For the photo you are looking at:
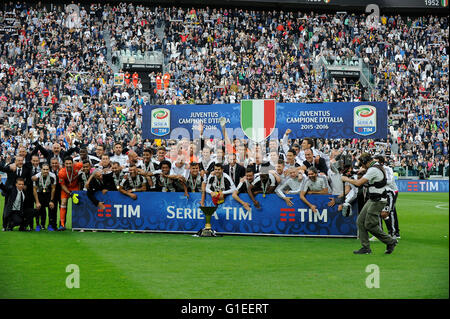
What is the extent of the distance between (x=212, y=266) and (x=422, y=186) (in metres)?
27.5

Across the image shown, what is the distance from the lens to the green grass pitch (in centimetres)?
729

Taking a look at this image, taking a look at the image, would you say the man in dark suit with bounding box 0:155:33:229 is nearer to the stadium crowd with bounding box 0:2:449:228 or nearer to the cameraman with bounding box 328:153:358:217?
the cameraman with bounding box 328:153:358:217

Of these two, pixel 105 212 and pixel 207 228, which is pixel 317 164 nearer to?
pixel 207 228

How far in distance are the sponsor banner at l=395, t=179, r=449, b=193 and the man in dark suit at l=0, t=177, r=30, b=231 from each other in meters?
25.3

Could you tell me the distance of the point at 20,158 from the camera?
13.8m

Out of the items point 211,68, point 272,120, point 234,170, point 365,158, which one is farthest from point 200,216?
point 211,68

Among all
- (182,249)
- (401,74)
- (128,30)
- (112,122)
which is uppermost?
(128,30)

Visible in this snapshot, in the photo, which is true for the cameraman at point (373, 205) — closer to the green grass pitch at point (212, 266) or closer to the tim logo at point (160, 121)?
the green grass pitch at point (212, 266)

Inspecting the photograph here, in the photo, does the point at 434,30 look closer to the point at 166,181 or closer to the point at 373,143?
the point at 373,143

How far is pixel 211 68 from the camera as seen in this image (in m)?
39.3

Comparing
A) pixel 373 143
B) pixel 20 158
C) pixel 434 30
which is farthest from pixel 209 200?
pixel 434 30

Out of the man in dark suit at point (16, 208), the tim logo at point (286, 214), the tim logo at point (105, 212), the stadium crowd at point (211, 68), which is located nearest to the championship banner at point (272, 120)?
the tim logo at point (105, 212)

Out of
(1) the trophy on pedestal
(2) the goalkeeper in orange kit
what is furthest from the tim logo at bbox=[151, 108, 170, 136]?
(1) the trophy on pedestal
